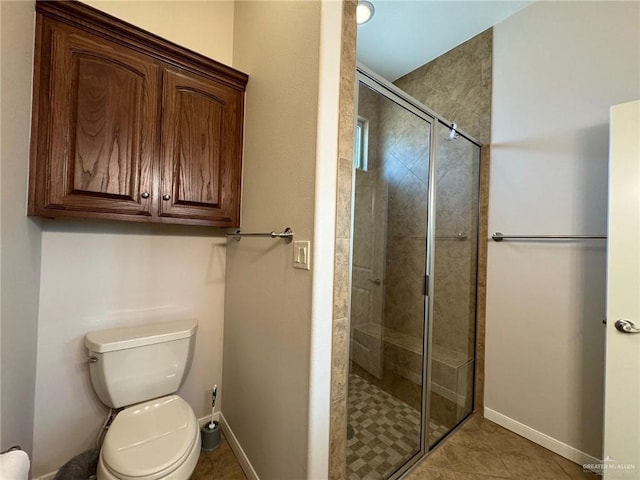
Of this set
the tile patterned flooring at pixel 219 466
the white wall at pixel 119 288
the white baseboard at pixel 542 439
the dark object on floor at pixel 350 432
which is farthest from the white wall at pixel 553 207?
the white wall at pixel 119 288

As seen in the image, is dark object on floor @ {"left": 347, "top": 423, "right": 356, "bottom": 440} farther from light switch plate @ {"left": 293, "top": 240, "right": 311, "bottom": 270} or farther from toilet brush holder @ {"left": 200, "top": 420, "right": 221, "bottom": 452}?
toilet brush holder @ {"left": 200, "top": 420, "right": 221, "bottom": 452}

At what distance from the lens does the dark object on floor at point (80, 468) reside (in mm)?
1234

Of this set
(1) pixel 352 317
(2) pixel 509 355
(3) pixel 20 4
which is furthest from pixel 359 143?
(2) pixel 509 355

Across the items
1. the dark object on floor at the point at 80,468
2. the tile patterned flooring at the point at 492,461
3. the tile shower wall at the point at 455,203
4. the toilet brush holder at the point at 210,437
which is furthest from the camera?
the tile shower wall at the point at 455,203

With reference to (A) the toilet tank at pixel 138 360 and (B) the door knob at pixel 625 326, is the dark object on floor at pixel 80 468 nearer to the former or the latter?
(A) the toilet tank at pixel 138 360

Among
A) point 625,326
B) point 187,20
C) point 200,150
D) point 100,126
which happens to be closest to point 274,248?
point 200,150

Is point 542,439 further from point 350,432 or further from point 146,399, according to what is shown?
point 146,399

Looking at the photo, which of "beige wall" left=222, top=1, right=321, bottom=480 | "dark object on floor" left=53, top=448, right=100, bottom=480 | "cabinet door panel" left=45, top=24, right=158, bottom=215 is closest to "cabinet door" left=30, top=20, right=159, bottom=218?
"cabinet door panel" left=45, top=24, right=158, bottom=215

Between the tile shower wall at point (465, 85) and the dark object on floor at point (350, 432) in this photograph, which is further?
the tile shower wall at point (465, 85)

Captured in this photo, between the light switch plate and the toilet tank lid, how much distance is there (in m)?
0.85

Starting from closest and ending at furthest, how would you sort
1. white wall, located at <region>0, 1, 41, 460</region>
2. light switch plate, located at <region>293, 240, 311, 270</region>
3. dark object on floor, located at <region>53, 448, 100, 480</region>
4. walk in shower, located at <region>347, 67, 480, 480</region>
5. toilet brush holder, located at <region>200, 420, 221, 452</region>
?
white wall, located at <region>0, 1, 41, 460</region> < light switch plate, located at <region>293, 240, 311, 270</region> < dark object on floor, located at <region>53, 448, 100, 480</region> < walk in shower, located at <region>347, 67, 480, 480</region> < toilet brush holder, located at <region>200, 420, 221, 452</region>

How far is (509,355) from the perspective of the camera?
72.3 inches

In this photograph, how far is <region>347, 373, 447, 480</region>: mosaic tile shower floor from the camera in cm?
129

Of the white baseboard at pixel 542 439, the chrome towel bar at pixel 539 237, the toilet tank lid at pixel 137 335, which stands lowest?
the white baseboard at pixel 542 439
